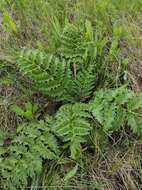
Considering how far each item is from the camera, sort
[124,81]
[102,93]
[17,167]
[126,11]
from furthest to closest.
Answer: [126,11] → [124,81] → [102,93] → [17,167]

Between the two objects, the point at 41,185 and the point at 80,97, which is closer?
the point at 41,185

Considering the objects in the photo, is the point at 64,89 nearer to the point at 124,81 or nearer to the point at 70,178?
the point at 124,81

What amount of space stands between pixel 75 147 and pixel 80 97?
34 cm

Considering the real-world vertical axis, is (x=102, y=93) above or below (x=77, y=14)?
→ below

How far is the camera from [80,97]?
86.0 inches

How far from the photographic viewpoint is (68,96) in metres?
2.18

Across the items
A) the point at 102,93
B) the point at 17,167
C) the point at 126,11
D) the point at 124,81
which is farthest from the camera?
the point at 126,11

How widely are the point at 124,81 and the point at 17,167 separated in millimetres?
769

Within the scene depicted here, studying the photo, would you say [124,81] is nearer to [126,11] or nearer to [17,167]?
[126,11]

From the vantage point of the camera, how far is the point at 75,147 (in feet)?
6.41

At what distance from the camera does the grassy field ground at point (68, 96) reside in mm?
1973

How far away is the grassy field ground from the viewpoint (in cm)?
197

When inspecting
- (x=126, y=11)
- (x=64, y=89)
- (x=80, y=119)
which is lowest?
(x=80, y=119)

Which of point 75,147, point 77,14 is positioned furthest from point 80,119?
point 77,14
